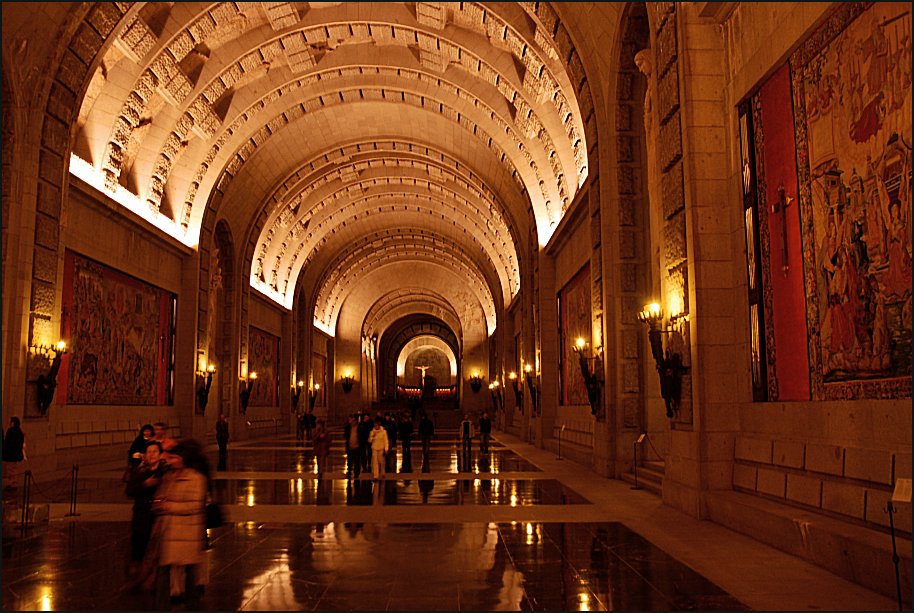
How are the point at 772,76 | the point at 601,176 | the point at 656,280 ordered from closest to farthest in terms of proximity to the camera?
the point at 772,76 < the point at 656,280 < the point at 601,176

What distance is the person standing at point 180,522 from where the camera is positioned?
5.42 metres

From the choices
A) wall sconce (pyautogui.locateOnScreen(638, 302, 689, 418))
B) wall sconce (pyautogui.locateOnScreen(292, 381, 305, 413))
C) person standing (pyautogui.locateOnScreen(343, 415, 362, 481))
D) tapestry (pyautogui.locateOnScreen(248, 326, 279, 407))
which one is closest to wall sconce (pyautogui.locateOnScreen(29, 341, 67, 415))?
person standing (pyautogui.locateOnScreen(343, 415, 362, 481))

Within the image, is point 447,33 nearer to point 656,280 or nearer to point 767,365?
point 656,280

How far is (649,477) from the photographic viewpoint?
13.5 metres

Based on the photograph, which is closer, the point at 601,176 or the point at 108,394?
the point at 601,176

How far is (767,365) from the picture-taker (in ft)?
29.8

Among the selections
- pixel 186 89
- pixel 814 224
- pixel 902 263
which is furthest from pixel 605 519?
pixel 186 89

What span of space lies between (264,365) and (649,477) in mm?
26629

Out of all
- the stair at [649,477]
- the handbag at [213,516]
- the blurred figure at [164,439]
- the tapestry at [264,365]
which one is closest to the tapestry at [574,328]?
the stair at [649,477]

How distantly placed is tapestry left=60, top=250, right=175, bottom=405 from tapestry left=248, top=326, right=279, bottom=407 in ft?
31.2

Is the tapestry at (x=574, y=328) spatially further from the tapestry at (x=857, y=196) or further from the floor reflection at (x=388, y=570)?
the tapestry at (x=857, y=196)

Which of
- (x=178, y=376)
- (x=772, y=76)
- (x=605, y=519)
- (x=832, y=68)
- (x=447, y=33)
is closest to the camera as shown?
(x=832, y=68)

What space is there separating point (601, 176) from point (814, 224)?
8.07 m

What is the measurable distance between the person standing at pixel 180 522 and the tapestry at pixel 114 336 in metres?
14.1
